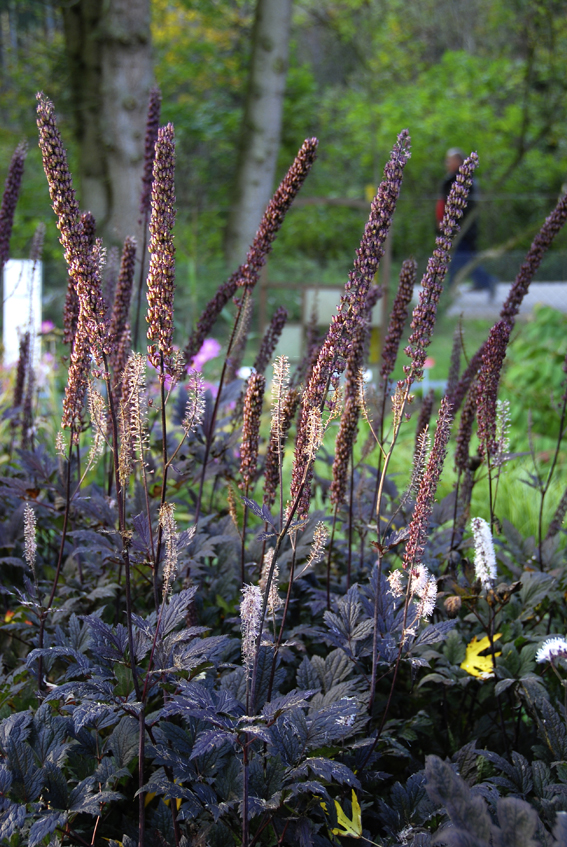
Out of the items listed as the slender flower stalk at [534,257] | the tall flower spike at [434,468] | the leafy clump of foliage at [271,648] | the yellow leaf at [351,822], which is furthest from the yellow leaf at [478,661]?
the slender flower stalk at [534,257]

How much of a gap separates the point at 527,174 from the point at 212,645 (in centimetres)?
1946

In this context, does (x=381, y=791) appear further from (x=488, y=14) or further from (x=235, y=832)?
(x=488, y=14)

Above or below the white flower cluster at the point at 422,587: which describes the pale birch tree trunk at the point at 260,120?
above

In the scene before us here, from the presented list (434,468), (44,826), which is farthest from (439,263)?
(44,826)

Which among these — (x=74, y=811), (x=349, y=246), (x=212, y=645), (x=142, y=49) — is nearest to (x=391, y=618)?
(x=212, y=645)

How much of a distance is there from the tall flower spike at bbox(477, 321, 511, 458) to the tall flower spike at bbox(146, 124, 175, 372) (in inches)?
32.0

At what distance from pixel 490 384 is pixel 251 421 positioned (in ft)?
1.95

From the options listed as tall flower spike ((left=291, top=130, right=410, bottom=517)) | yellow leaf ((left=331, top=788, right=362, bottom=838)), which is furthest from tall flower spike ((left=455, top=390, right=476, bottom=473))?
yellow leaf ((left=331, top=788, right=362, bottom=838))

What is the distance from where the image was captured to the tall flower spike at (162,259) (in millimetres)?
1328

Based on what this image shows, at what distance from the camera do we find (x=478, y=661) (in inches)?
75.4

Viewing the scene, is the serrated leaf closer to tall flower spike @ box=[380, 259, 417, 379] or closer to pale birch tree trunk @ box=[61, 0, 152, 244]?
tall flower spike @ box=[380, 259, 417, 379]

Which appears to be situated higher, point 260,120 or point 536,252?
point 260,120

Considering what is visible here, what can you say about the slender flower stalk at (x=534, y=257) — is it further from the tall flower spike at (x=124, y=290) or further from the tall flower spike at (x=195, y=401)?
the tall flower spike at (x=124, y=290)

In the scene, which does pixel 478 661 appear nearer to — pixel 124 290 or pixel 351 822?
pixel 351 822
